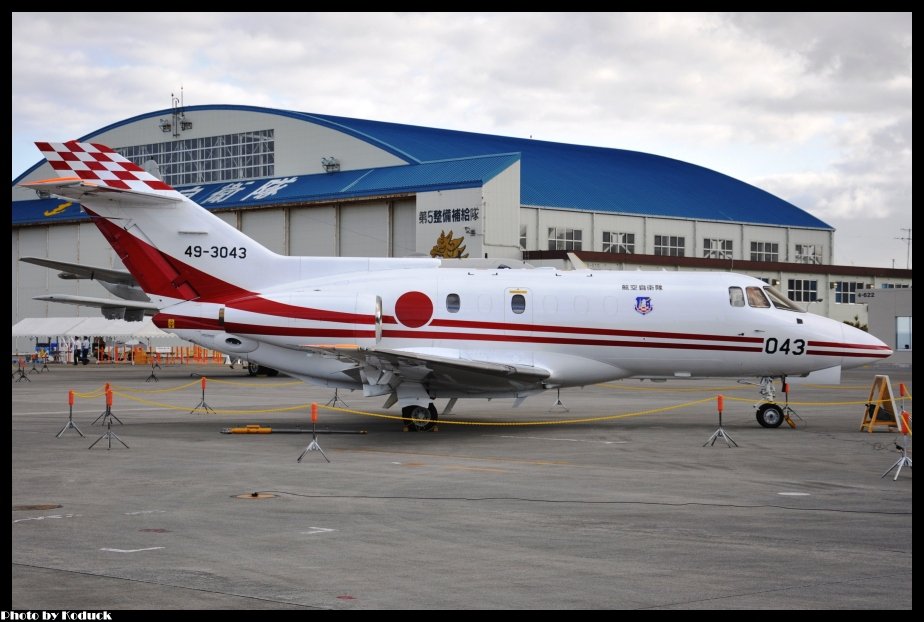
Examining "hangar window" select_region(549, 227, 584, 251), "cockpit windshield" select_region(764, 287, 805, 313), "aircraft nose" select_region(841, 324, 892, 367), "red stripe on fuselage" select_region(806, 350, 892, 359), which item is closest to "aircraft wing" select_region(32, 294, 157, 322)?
"hangar window" select_region(549, 227, 584, 251)

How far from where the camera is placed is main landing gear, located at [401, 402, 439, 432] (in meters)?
23.8

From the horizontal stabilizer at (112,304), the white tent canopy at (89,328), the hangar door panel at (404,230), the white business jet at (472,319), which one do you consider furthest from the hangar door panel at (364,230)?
the white business jet at (472,319)

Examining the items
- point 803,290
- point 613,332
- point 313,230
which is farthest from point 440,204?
point 613,332

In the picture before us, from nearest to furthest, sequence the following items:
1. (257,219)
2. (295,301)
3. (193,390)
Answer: (295,301) → (193,390) → (257,219)

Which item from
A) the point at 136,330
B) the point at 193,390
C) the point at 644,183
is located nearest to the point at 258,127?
the point at 136,330

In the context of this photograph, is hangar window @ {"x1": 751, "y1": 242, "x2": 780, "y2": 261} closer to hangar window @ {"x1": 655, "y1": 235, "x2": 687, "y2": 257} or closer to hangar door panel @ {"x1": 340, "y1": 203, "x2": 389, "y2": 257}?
hangar window @ {"x1": 655, "y1": 235, "x2": 687, "y2": 257}

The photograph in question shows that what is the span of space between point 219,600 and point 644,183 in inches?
2853

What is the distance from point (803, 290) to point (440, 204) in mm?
28077

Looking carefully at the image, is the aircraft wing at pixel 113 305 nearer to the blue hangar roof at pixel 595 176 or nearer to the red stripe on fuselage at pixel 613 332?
the blue hangar roof at pixel 595 176

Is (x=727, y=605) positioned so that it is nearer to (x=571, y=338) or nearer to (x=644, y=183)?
(x=571, y=338)

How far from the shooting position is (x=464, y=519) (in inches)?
512

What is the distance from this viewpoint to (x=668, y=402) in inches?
1357
